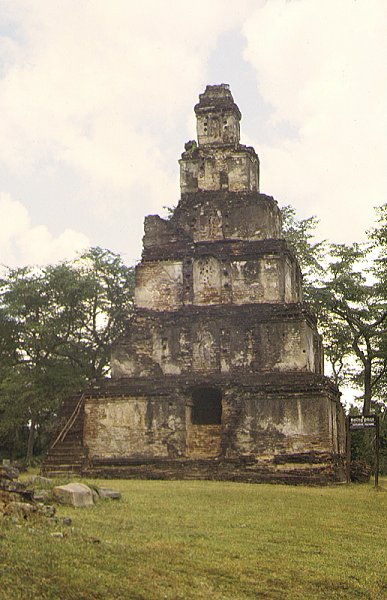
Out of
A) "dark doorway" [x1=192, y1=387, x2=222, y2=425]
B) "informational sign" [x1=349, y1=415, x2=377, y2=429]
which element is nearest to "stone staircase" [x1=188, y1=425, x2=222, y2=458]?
"dark doorway" [x1=192, y1=387, x2=222, y2=425]

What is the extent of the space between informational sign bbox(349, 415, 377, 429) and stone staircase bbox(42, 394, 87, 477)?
8.66m

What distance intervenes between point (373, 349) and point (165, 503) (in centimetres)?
2158

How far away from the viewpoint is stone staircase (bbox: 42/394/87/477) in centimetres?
2133

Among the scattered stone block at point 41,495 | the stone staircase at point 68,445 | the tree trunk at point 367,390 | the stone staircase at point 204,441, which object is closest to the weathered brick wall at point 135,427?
the stone staircase at point 68,445

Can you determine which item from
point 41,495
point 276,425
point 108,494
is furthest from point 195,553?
point 276,425

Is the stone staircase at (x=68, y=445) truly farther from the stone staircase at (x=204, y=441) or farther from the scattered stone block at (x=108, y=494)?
the scattered stone block at (x=108, y=494)

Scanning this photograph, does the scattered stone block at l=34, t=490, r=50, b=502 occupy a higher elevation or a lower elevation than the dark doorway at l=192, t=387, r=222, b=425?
lower

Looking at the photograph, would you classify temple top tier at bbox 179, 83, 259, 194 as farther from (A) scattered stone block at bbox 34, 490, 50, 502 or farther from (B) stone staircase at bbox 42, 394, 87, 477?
(A) scattered stone block at bbox 34, 490, 50, 502

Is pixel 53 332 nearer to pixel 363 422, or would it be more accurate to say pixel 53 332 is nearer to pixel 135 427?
pixel 135 427

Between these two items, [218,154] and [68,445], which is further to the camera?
[218,154]

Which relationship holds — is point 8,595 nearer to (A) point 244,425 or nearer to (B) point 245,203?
(A) point 244,425

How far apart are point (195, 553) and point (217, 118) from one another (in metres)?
21.6

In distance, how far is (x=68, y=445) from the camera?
22.3 meters

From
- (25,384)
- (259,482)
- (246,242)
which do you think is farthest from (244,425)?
(25,384)
